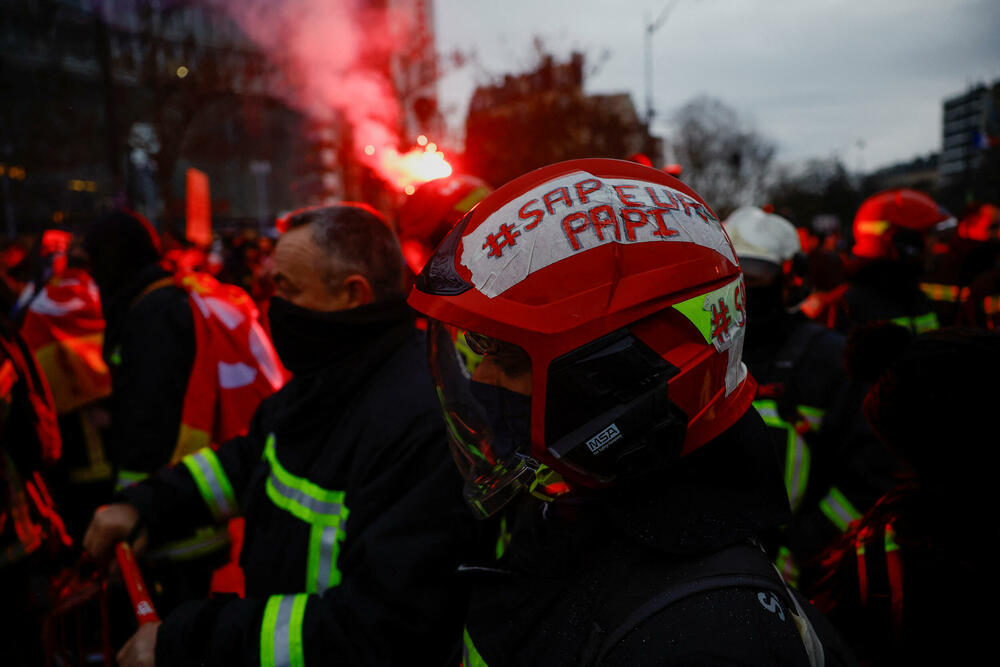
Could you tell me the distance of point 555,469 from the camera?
1136 mm

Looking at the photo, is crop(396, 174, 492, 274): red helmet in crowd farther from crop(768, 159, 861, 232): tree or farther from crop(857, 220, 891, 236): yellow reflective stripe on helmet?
crop(768, 159, 861, 232): tree

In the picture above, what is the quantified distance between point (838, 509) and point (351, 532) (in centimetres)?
204

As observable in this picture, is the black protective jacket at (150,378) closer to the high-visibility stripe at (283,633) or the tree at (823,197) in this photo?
the high-visibility stripe at (283,633)

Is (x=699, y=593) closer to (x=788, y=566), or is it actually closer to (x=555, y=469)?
(x=555, y=469)

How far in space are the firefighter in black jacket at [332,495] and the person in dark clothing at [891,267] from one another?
3.34 meters

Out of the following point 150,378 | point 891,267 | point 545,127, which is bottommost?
point 150,378

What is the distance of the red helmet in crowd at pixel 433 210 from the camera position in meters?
3.76

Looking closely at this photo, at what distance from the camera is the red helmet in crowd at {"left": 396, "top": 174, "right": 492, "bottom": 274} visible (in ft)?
12.3

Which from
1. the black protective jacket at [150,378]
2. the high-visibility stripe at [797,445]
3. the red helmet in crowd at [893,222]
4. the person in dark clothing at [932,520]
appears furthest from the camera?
the red helmet in crowd at [893,222]

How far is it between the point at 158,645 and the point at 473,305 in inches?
52.4

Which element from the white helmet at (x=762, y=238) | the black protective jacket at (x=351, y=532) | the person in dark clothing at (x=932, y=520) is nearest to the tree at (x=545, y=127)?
the white helmet at (x=762, y=238)

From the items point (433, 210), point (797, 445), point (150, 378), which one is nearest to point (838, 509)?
point (797, 445)

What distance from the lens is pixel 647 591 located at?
103cm

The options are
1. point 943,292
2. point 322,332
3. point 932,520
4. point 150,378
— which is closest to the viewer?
point 932,520
